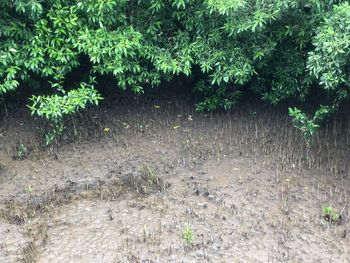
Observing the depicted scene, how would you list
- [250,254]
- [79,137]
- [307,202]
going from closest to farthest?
1. [250,254]
2. [307,202]
3. [79,137]

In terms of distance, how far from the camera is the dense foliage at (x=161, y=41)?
5469 millimetres

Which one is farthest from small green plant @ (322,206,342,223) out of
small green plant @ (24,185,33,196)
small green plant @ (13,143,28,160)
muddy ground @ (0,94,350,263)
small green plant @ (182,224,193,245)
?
small green plant @ (13,143,28,160)

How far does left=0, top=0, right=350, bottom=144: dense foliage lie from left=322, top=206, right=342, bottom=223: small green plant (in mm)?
966

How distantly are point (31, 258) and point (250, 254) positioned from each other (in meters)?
1.95

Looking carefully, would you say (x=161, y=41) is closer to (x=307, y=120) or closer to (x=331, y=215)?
(x=307, y=120)

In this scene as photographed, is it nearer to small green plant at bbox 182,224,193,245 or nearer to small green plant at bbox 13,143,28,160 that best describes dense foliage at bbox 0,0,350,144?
small green plant at bbox 13,143,28,160

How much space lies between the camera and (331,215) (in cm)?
496

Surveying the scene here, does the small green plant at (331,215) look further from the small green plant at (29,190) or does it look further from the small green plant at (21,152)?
the small green plant at (21,152)

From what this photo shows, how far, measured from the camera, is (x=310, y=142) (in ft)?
20.0

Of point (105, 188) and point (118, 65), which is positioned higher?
point (118, 65)

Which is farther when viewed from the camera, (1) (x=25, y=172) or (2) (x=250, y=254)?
(1) (x=25, y=172)

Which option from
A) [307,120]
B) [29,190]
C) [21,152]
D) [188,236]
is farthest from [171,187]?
[21,152]

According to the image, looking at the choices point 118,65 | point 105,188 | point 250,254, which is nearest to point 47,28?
point 118,65

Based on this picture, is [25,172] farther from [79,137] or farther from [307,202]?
[307,202]
